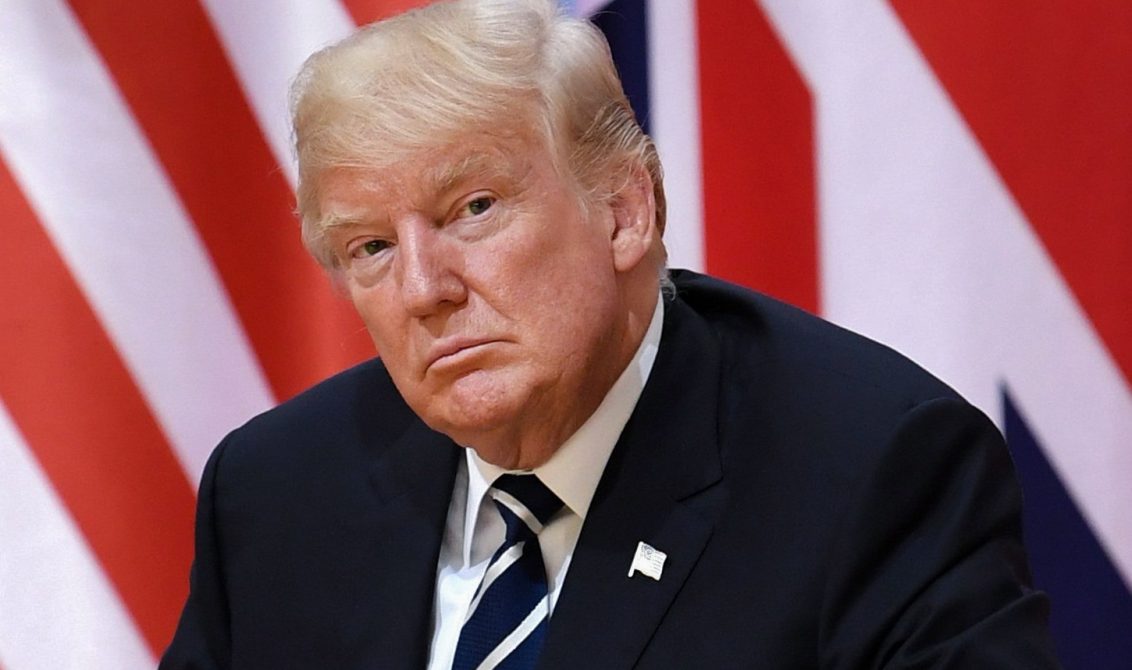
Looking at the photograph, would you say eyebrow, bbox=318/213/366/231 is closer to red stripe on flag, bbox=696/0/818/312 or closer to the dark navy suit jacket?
the dark navy suit jacket

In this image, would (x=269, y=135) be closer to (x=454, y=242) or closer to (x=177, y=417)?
(x=177, y=417)

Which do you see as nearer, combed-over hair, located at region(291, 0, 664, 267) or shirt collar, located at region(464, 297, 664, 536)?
combed-over hair, located at region(291, 0, 664, 267)

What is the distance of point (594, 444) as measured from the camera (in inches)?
63.7

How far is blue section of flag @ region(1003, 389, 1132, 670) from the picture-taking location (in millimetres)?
2127

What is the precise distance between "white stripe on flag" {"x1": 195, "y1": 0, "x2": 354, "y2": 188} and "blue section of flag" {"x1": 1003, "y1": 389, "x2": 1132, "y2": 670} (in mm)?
1073

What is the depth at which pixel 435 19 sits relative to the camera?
4.97 feet

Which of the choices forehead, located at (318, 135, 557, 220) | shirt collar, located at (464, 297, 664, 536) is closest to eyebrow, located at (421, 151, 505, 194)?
forehead, located at (318, 135, 557, 220)

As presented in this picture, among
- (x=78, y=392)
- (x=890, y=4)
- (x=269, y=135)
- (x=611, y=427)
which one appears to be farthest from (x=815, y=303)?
(x=78, y=392)

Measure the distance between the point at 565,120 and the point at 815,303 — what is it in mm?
776

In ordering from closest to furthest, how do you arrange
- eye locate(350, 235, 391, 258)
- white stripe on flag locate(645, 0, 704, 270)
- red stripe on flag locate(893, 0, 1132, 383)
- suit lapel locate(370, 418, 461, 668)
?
eye locate(350, 235, 391, 258) → suit lapel locate(370, 418, 461, 668) → red stripe on flag locate(893, 0, 1132, 383) → white stripe on flag locate(645, 0, 704, 270)

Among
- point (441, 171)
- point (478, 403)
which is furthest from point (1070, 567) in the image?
point (441, 171)

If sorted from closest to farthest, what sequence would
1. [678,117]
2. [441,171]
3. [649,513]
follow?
[441,171] → [649,513] → [678,117]

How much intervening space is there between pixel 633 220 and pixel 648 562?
0.34 metres

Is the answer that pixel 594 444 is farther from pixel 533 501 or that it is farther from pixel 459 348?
pixel 459 348
